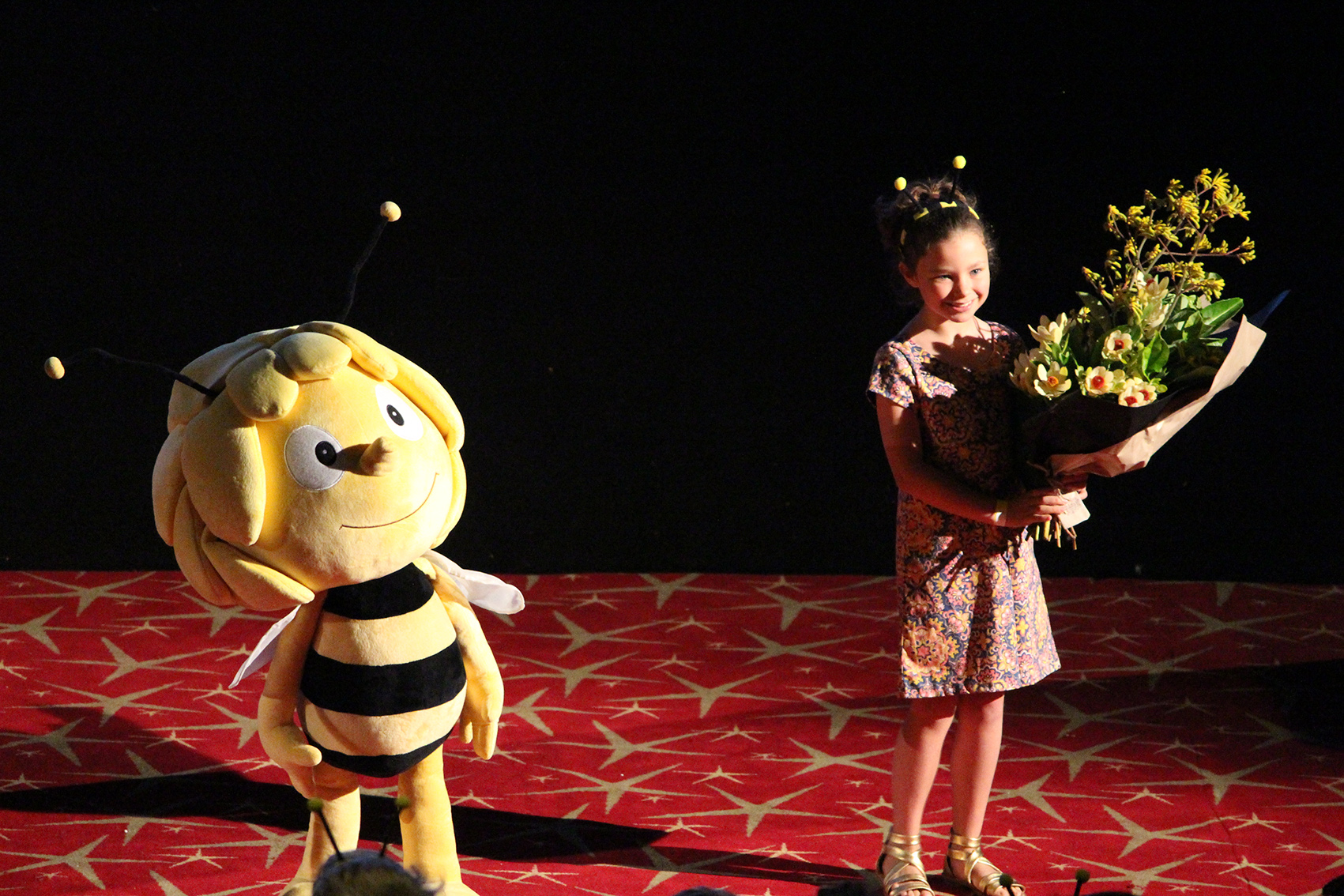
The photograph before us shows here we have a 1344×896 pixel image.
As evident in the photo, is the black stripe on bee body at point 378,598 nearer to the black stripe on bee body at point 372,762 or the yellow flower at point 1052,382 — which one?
the black stripe on bee body at point 372,762

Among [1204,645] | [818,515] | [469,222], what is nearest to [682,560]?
[818,515]

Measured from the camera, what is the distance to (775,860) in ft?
9.00

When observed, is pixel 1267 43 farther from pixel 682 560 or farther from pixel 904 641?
pixel 904 641

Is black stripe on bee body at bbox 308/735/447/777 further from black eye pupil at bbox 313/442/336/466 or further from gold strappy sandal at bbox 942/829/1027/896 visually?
gold strappy sandal at bbox 942/829/1027/896

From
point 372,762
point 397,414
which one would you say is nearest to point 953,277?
point 397,414

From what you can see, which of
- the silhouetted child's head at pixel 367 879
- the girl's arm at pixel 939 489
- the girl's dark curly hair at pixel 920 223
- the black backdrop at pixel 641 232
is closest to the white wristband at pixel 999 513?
the girl's arm at pixel 939 489

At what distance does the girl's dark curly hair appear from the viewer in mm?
2471

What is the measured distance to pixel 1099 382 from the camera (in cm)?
227

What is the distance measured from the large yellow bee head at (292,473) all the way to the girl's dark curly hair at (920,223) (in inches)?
36.3

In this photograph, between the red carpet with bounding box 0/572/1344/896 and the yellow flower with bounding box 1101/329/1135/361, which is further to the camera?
the red carpet with bounding box 0/572/1344/896

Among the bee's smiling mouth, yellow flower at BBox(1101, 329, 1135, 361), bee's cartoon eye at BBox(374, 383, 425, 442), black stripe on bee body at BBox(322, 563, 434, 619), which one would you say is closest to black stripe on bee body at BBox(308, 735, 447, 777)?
black stripe on bee body at BBox(322, 563, 434, 619)

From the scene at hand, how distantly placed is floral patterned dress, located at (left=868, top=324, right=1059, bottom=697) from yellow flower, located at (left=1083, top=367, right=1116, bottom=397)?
0.28 metres

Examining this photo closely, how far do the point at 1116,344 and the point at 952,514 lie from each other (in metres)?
0.42

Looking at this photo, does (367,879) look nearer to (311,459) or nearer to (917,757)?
(311,459)
